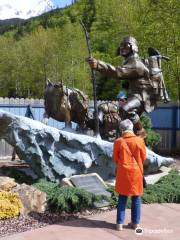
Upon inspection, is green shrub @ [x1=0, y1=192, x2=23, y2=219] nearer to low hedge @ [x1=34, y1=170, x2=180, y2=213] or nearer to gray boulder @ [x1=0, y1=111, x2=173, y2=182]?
low hedge @ [x1=34, y1=170, x2=180, y2=213]

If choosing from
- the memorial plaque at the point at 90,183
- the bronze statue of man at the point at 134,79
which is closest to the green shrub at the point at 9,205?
the memorial plaque at the point at 90,183

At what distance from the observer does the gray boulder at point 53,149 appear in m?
7.84

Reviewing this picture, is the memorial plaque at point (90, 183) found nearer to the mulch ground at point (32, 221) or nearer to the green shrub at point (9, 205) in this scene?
the mulch ground at point (32, 221)

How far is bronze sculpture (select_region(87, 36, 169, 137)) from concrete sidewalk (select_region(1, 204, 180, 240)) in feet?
7.71

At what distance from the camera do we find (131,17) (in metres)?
22.8

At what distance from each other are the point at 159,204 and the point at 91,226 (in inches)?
66.9

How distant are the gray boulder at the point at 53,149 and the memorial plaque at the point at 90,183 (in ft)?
1.51

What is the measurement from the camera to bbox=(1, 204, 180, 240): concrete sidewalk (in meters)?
5.68

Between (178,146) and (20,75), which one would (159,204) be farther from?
(20,75)

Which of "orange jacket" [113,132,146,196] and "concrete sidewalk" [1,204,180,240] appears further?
"orange jacket" [113,132,146,196]

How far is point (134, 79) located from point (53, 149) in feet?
6.95

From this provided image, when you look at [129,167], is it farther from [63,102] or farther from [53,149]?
[63,102]

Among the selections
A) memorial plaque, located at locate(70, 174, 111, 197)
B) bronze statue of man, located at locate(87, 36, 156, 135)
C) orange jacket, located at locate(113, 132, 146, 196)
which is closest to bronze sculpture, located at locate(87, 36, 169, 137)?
bronze statue of man, located at locate(87, 36, 156, 135)

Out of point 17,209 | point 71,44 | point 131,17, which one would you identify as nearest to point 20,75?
point 71,44
